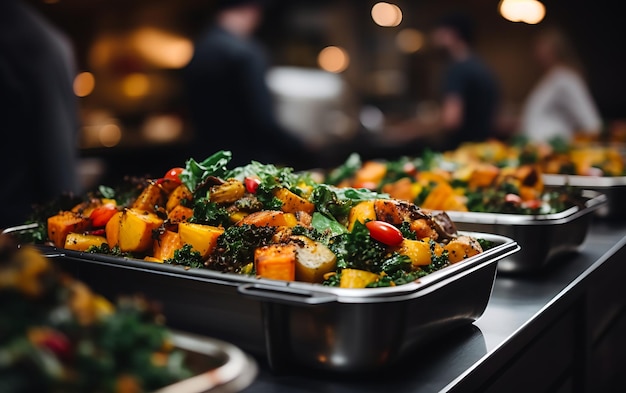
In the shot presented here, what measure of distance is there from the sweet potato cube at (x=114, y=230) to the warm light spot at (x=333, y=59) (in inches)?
351

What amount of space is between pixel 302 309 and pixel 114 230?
568mm

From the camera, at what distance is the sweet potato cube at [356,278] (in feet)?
4.37

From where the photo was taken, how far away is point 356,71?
10.5 m

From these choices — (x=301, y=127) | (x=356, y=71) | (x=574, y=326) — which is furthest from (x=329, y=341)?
(x=356, y=71)

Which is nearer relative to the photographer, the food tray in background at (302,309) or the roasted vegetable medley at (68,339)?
the roasted vegetable medley at (68,339)

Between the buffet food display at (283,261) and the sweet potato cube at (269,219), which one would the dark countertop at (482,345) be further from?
the sweet potato cube at (269,219)

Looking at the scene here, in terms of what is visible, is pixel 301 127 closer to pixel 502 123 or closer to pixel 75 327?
pixel 502 123

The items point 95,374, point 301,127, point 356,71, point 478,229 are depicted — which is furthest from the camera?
point 356,71

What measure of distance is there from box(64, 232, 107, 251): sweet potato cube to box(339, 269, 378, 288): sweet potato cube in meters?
0.61

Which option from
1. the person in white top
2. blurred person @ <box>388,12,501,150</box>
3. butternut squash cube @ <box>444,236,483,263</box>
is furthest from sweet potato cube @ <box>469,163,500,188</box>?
the person in white top

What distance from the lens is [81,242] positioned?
163 cm

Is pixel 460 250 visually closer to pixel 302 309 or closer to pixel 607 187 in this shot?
pixel 302 309

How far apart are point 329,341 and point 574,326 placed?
1194 mm

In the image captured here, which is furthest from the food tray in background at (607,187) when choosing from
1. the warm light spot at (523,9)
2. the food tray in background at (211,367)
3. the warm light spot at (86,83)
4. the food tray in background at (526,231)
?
the warm light spot at (86,83)
